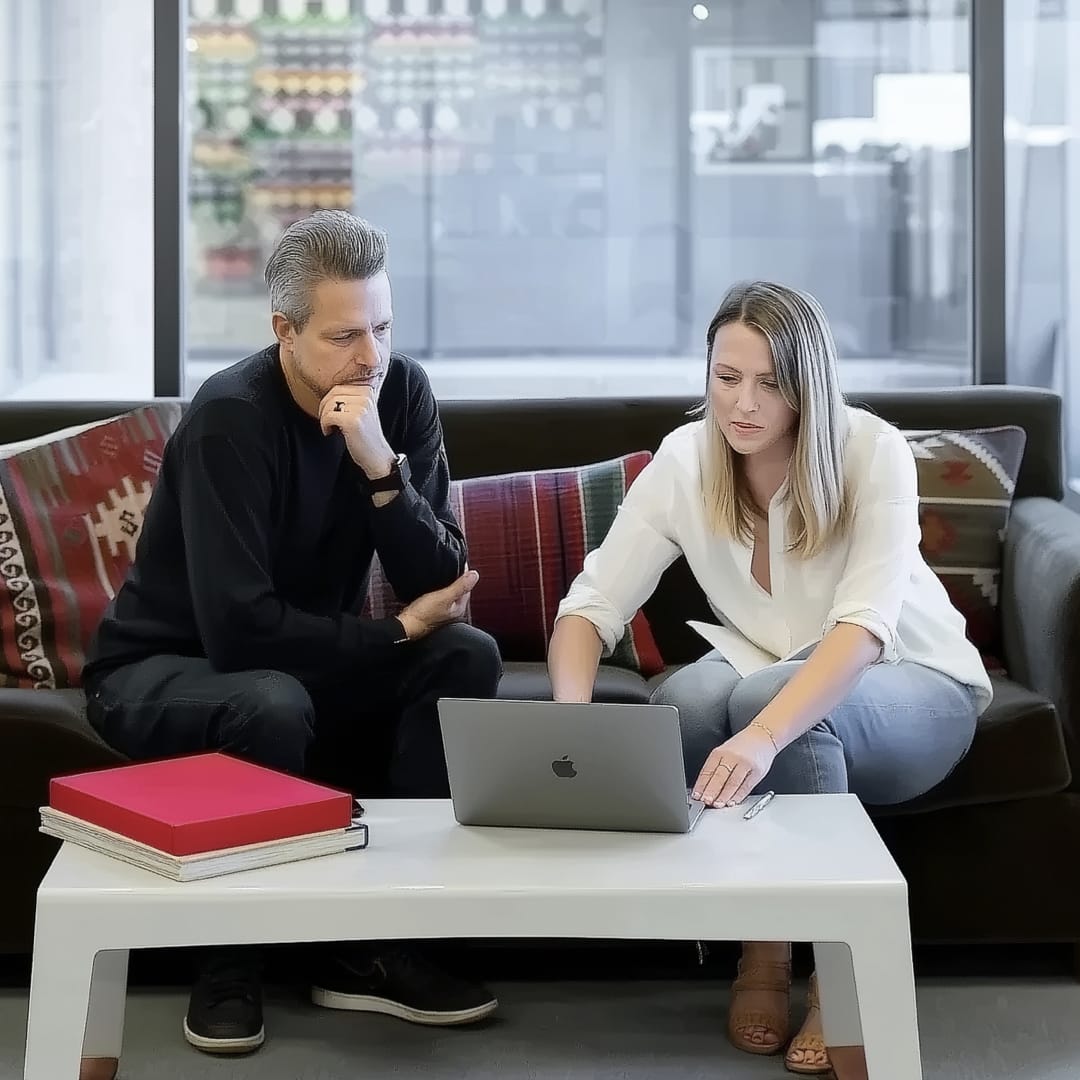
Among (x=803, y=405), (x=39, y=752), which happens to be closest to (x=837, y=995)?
(x=803, y=405)

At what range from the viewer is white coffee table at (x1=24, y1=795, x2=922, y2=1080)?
155 cm

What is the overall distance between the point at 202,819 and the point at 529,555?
118 cm

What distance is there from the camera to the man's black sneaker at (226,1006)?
2084 mm

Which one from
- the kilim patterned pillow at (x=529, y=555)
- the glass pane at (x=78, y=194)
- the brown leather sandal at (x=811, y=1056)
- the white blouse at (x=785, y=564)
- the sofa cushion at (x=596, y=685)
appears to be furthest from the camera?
the glass pane at (x=78, y=194)

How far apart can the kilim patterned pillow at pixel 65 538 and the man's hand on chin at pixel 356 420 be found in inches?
23.9

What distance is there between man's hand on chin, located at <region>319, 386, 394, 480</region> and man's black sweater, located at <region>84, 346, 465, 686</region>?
66 mm

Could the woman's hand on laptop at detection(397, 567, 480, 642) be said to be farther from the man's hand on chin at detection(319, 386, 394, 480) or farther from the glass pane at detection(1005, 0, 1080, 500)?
the glass pane at detection(1005, 0, 1080, 500)

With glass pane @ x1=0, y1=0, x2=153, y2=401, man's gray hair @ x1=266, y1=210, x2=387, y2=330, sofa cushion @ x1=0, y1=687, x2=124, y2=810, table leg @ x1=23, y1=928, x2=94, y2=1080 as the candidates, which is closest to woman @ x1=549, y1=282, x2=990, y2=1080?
man's gray hair @ x1=266, y1=210, x2=387, y2=330

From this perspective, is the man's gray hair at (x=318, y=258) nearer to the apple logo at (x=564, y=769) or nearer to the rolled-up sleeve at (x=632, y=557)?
the rolled-up sleeve at (x=632, y=557)

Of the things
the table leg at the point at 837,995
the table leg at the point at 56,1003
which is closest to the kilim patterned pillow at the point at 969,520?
the table leg at the point at 837,995

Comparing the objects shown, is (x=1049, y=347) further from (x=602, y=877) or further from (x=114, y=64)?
(x=602, y=877)

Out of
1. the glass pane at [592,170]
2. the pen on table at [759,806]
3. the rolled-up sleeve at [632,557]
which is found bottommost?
the pen on table at [759,806]

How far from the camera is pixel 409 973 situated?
86.7 inches

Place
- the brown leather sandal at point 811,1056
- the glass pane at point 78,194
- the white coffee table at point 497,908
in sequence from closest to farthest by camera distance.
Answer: the white coffee table at point 497,908
the brown leather sandal at point 811,1056
the glass pane at point 78,194
